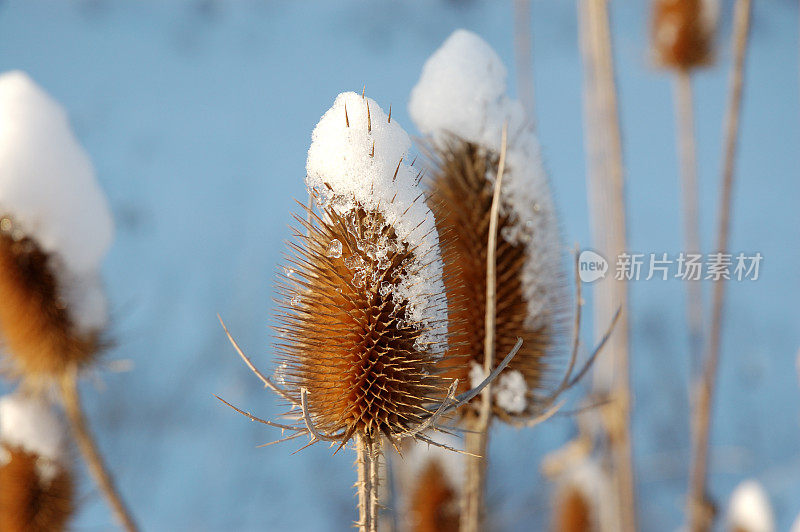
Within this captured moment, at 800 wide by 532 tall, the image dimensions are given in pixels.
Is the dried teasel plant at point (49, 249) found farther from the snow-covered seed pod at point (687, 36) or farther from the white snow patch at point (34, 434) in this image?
the snow-covered seed pod at point (687, 36)

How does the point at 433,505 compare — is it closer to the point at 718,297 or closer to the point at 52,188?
the point at 718,297

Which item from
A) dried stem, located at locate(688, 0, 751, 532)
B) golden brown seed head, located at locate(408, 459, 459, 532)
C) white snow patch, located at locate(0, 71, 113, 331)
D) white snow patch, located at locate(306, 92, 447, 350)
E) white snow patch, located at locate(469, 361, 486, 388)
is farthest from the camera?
golden brown seed head, located at locate(408, 459, 459, 532)

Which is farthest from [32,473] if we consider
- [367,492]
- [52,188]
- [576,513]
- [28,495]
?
[576,513]

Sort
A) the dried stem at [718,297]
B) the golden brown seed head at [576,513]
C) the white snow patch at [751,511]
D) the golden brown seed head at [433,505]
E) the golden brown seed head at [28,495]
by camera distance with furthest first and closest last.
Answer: the golden brown seed head at [576,513]
the white snow patch at [751,511]
the golden brown seed head at [433,505]
the golden brown seed head at [28,495]
the dried stem at [718,297]

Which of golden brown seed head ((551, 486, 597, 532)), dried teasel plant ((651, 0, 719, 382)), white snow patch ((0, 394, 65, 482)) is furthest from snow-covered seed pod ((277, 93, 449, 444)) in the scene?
dried teasel plant ((651, 0, 719, 382))

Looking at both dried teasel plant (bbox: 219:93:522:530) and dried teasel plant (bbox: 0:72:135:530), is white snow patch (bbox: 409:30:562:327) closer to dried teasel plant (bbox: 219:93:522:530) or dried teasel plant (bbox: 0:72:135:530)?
dried teasel plant (bbox: 219:93:522:530)

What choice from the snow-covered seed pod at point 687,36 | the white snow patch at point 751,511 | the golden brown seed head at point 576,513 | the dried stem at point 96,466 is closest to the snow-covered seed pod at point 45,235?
the dried stem at point 96,466
